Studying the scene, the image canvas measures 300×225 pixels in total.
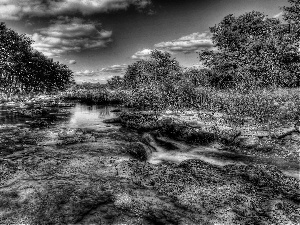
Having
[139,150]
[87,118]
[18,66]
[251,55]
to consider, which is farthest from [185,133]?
[18,66]

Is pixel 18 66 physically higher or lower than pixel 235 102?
higher

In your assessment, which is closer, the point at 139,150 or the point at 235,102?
the point at 139,150

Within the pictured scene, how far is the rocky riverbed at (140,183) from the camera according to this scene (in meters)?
4.98

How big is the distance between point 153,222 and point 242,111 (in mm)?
13981

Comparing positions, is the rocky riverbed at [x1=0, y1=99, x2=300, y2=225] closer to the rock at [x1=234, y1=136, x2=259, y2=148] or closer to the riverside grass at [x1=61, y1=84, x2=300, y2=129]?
the rock at [x1=234, y1=136, x2=259, y2=148]

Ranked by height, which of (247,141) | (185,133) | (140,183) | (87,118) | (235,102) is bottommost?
(140,183)

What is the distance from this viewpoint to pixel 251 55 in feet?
102

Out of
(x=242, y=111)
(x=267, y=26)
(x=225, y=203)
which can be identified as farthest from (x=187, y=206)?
(x=267, y=26)

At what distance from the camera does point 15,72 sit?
50031 millimetres

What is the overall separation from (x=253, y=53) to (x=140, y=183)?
29.8m

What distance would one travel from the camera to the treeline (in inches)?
1042

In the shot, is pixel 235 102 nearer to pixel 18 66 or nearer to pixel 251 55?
pixel 251 55

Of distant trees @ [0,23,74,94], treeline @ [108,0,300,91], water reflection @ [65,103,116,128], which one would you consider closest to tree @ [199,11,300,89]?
treeline @ [108,0,300,91]

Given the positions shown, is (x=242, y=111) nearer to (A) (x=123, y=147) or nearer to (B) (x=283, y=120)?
(B) (x=283, y=120)
